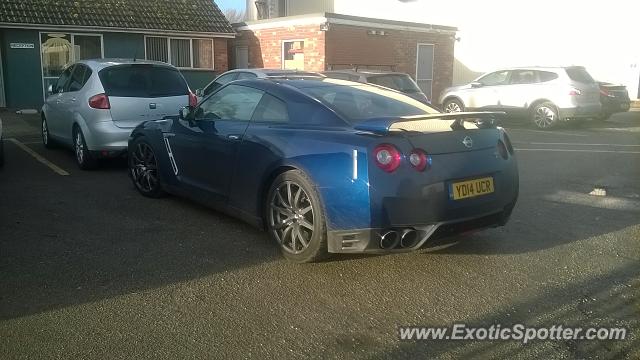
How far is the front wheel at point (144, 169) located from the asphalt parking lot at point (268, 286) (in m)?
0.20

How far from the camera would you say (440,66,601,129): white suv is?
15.8 m

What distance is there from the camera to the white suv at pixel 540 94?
1575 cm

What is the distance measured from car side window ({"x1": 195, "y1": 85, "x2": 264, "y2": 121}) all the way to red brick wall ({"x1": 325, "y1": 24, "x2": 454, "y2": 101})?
13.1 metres

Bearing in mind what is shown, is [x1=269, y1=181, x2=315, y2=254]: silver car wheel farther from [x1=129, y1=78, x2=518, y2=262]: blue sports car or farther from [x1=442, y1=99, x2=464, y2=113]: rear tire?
[x1=442, y1=99, x2=464, y2=113]: rear tire

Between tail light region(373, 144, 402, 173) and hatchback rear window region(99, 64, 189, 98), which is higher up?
hatchback rear window region(99, 64, 189, 98)

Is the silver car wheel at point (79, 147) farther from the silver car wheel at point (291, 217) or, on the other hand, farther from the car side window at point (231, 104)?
the silver car wheel at point (291, 217)

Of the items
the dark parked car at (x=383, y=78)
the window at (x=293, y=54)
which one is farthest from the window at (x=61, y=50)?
the dark parked car at (x=383, y=78)

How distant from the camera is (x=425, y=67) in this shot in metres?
21.9

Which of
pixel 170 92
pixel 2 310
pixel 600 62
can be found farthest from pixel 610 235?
pixel 600 62

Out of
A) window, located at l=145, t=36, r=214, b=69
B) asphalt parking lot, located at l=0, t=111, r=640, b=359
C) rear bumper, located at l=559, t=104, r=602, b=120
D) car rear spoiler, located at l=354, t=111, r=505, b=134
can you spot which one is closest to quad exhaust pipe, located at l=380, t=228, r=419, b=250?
asphalt parking lot, located at l=0, t=111, r=640, b=359

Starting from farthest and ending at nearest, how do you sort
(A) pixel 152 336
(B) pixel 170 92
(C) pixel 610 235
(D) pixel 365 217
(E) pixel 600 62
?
1. (E) pixel 600 62
2. (B) pixel 170 92
3. (C) pixel 610 235
4. (D) pixel 365 217
5. (A) pixel 152 336

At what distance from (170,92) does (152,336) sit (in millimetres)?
5568

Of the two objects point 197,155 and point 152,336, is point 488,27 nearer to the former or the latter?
point 197,155

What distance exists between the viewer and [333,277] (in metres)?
4.32
